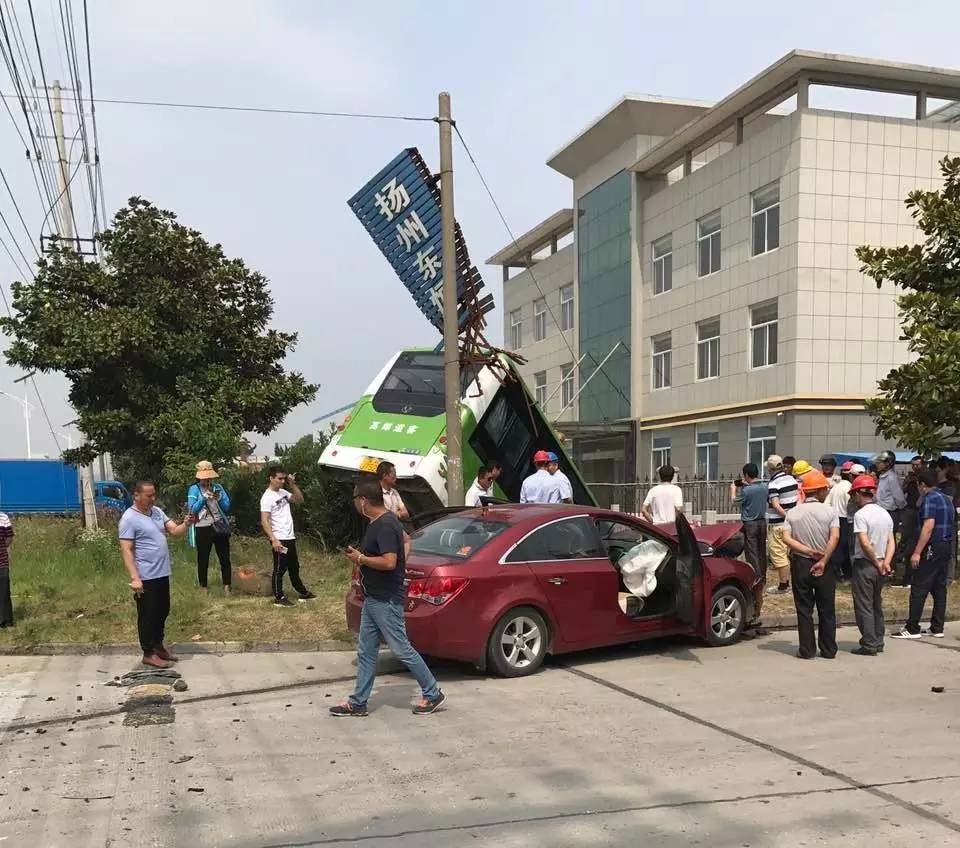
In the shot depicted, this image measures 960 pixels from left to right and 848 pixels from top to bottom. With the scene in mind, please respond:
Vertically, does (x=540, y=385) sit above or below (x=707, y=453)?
above

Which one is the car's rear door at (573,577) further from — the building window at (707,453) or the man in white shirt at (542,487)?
the building window at (707,453)

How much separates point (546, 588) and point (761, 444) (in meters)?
18.9

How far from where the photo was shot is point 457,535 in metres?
7.57

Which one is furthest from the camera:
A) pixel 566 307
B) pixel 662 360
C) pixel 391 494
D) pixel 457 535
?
pixel 566 307

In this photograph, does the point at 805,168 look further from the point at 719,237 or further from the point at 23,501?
the point at 23,501

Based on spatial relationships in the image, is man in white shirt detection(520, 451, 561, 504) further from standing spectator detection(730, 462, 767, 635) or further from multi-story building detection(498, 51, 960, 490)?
multi-story building detection(498, 51, 960, 490)

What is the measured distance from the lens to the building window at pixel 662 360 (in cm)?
2984

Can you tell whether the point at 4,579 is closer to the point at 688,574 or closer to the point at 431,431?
the point at 431,431

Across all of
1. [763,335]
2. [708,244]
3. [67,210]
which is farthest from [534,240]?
[67,210]

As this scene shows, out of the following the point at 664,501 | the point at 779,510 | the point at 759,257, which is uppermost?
the point at 759,257

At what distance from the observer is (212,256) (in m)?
18.2

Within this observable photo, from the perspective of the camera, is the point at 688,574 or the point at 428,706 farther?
the point at 688,574

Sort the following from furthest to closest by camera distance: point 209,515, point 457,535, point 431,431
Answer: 1. point 431,431
2. point 209,515
3. point 457,535

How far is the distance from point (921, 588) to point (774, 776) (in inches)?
198
